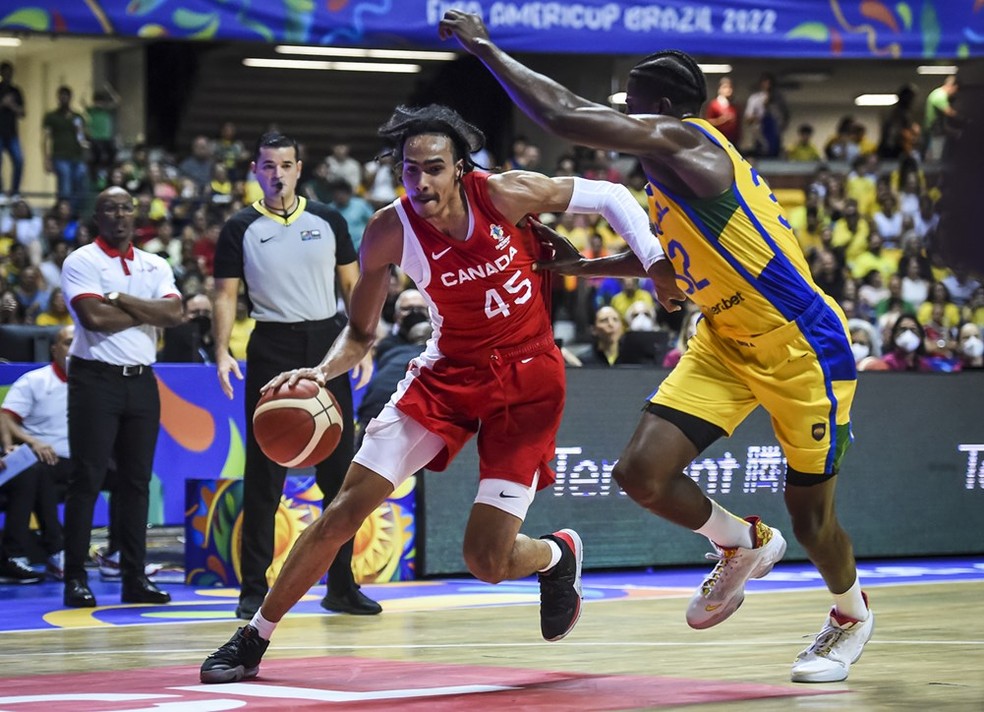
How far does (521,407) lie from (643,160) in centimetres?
103

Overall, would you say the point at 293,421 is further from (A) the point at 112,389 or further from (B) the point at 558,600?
(A) the point at 112,389

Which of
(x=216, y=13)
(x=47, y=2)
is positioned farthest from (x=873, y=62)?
(x=47, y=2)

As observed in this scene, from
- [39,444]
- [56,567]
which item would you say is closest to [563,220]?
[39,444]

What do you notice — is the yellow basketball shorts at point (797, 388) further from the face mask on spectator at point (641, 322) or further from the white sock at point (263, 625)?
the face mask on spectator at point (641, 322)

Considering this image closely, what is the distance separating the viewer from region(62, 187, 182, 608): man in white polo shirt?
821cm

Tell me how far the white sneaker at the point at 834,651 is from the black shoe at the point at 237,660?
6.32 ft

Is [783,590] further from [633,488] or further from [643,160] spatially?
[643,160]

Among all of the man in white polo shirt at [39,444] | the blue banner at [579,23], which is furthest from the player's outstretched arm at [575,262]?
the blue banner at [579,23]

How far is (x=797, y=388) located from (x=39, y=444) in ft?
19.9

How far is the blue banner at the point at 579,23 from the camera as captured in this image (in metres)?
16.1

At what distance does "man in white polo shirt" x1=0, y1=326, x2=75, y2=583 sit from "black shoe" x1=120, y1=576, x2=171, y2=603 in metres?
A: 1.53

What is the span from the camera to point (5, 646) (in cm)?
658

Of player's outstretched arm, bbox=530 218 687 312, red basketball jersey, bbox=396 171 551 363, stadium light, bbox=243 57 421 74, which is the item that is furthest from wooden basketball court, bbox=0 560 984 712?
stadium light, bbox=243 57 421 74

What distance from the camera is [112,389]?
8.27 metres
